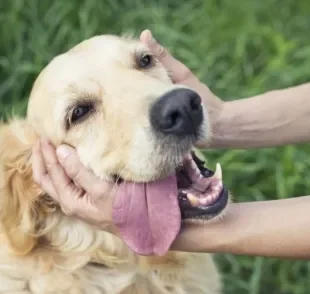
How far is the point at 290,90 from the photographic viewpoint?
281cm

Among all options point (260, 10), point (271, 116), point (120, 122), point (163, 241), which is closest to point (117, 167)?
point (120, 122)

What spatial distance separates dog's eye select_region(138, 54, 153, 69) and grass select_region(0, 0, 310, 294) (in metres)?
1.39

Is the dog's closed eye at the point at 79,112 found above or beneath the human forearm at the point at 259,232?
above

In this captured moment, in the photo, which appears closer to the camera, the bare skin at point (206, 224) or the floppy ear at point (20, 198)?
the bare skin at point (206, 224)

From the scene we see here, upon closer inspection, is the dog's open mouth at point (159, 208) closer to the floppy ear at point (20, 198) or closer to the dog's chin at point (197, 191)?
the dog's chin at point (197, 191)

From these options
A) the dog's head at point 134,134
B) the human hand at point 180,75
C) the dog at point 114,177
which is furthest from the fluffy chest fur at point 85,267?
the human hand at point 180,75

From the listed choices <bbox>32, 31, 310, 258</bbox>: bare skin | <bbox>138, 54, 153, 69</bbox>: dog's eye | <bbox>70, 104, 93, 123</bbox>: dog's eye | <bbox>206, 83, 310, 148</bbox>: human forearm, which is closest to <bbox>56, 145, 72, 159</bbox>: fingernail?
<bbox>32, 31, 310, 258</bbox>: bare skin

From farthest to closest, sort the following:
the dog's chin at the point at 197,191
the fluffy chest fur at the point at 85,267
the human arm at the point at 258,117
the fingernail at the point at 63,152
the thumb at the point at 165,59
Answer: the human arm at the point at 258,117
the thumb at the point at 165,59
the fluffy chest fur at the point at 85,267
the fingernail at the point at 63,152
the dog's chin at the point at 197,191

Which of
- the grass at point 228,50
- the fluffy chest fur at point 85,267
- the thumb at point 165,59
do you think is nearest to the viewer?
the fluffy chest fur at point 85,267

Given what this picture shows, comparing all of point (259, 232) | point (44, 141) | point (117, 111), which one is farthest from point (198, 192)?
point (44, 141)

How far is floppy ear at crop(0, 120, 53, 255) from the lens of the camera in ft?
7.62

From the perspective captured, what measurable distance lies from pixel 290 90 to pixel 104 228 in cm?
108

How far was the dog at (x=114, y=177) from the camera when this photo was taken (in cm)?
212

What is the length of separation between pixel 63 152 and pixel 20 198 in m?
0.25
